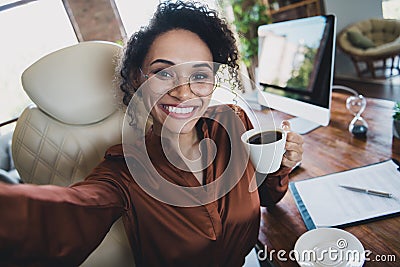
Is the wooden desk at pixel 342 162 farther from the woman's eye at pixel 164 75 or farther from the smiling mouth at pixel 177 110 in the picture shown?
the woman's eye at pixel 164 75

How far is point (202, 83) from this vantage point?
807 mm

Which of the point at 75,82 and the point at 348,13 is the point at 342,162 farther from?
the point at 348,13

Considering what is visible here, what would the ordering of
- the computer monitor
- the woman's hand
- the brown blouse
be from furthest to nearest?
the computer monitor, the woman's hand, the brown blouse

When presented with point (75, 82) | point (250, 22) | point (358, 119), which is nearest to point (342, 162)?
point (358, 119)

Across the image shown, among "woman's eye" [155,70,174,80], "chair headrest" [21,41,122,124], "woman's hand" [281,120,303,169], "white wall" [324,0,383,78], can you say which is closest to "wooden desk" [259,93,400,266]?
"woman's hand" [281,120,303,169]

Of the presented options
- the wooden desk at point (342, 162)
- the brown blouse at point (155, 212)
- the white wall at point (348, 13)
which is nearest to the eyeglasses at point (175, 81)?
the brown blouse at point (155, 212)

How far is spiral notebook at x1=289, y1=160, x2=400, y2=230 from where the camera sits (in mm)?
778

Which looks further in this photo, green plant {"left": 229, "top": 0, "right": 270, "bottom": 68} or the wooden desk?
green plant {"left": 229, "top": 0, "right": 270, "bottom": 68}

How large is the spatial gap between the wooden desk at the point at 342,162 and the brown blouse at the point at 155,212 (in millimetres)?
64

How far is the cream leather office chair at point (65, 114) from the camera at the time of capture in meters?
0.96

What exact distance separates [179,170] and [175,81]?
0.79 ft

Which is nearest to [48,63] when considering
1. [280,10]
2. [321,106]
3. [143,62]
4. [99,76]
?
[99,76]

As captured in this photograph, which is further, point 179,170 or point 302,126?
point 302,126

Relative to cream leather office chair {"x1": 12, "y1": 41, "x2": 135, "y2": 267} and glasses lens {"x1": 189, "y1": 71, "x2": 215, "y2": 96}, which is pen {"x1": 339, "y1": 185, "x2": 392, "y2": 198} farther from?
cream leather office chair {"x1": 12, "y1": 41, "x2": 135, "y2": 267}
